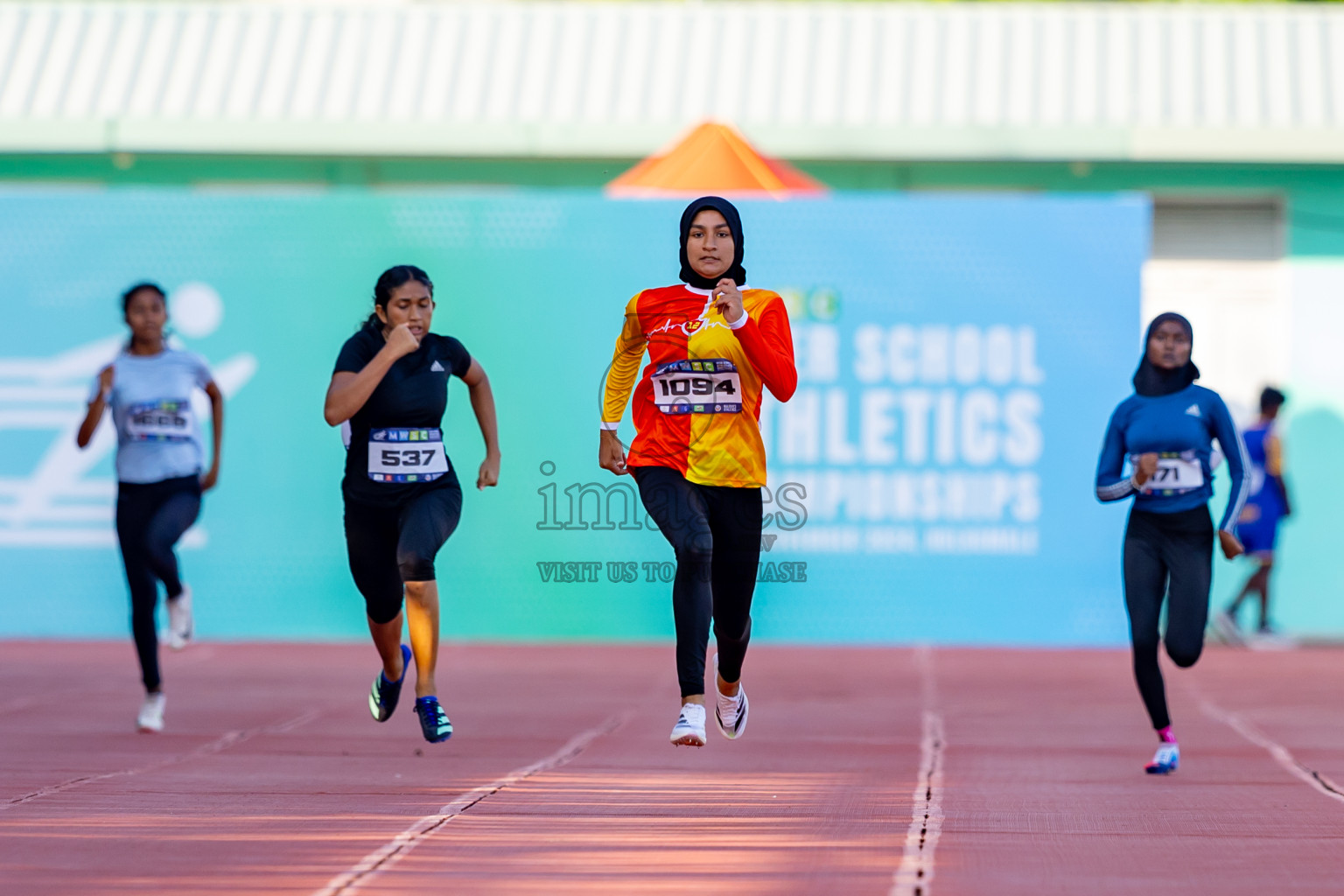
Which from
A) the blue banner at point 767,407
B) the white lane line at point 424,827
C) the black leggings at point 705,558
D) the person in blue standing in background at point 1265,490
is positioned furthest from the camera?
the person in blue standing in background at point 1265,490

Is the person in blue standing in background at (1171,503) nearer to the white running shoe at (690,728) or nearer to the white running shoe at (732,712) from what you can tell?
the white running shoe at (732,712)

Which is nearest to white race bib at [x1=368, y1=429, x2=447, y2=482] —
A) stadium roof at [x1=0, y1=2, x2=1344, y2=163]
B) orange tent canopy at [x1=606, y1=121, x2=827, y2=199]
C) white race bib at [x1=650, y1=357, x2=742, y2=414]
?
white race bib at [x1=650, y1=357, x2=742, y2=414]

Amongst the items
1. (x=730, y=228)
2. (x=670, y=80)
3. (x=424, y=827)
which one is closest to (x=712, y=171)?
(x=670, y=80)

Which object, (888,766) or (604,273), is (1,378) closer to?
(604,273)

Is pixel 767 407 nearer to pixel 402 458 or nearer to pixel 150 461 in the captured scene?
pixel 150 461

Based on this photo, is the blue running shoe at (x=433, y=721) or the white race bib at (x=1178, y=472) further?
the white race bib at (x=1178, y=472)

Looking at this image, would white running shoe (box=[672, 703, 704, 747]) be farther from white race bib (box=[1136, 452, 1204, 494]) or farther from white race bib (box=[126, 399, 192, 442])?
white race bib (box=[126, 399, 192, 442])

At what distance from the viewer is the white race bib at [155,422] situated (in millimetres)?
8695

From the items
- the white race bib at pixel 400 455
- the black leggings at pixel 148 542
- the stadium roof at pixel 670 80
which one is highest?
the stadium roof at pixel 670 80

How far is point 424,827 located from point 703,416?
179 centimetres

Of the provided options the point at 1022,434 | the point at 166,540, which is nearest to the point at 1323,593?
the point at 1022,434

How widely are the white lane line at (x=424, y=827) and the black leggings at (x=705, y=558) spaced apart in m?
0.90

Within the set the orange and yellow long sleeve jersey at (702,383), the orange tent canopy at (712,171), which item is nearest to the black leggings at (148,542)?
the orange and yellow long sleeve jersey at (702,383)

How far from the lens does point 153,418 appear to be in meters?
8.70
